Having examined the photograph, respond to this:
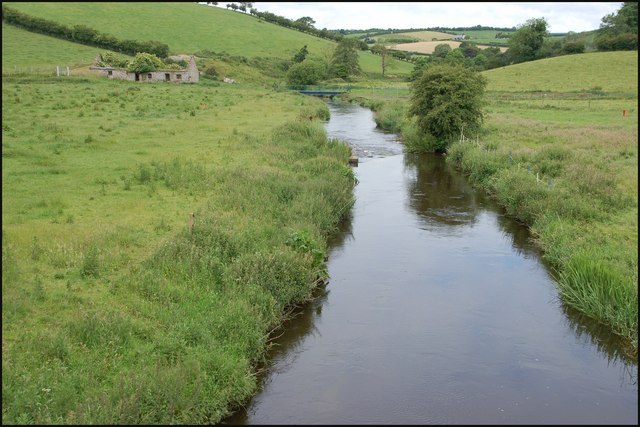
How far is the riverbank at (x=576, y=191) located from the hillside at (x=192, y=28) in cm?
6689

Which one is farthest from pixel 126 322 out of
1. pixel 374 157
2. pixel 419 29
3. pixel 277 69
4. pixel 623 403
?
pixel 419 29

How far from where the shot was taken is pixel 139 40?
90.9 meters

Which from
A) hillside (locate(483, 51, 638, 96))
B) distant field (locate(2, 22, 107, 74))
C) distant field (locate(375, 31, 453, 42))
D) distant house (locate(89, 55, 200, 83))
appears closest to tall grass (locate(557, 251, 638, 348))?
hillside (locate(483, 51, 638, 96))

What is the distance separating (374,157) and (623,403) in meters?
25.3

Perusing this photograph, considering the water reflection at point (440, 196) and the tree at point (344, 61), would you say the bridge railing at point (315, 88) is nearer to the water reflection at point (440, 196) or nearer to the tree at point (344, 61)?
the tree at point (344, 61)

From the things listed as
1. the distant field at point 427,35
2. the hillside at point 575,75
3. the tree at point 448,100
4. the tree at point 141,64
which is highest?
the distant field at point 427,35

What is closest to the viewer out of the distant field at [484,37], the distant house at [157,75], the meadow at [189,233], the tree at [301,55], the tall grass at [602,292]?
the meadow at [189,233]

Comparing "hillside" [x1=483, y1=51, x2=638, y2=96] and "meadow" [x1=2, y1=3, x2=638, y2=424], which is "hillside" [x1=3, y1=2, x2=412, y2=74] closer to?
"hillside" [x1=483, y1=51, x2=638, y2=96]

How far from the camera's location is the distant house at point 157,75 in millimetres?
66250

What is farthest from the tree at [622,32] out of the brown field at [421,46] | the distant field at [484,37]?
the distant field at [484,37]

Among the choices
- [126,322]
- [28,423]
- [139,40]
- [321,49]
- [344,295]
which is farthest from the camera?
[321,49]

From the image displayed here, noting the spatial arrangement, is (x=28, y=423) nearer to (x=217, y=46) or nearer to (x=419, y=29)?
(x=217, y=46)

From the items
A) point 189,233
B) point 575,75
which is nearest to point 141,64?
point 575,75

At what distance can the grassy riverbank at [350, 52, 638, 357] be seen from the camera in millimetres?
14047
